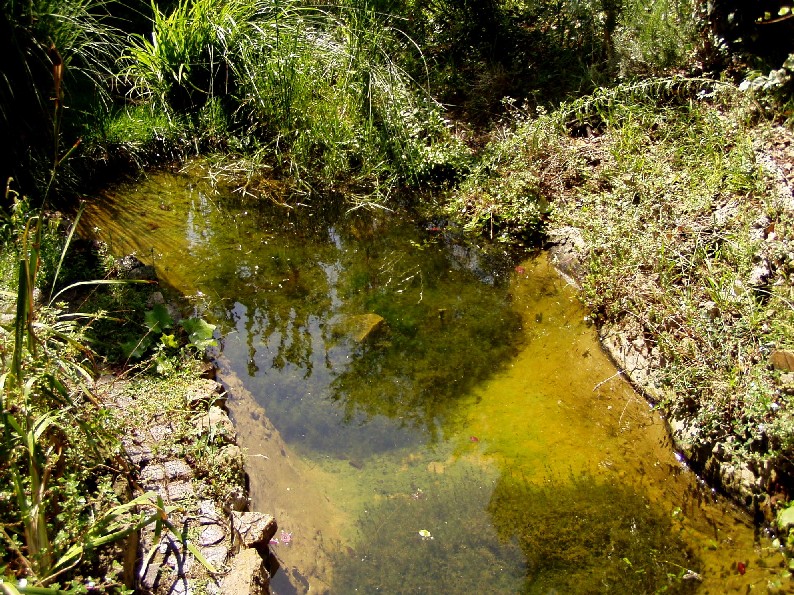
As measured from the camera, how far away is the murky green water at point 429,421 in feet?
8.97

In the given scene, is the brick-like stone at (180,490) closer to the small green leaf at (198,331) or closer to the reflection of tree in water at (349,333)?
the reflection of tree in water at (349,333)

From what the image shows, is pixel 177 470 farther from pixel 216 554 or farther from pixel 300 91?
pixel 300 91

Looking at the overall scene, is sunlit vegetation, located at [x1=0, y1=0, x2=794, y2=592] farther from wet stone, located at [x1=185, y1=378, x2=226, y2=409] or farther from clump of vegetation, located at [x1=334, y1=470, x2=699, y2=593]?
wet stone, located at [x1=185, y1=378, x2=226, y2=409]

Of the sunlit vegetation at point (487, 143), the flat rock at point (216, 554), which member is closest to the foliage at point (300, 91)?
the sunlit vegetation at point (487, 143)

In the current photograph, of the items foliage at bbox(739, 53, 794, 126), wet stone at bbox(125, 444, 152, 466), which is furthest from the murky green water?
foliage at bbox(739, 53, 794, 126)

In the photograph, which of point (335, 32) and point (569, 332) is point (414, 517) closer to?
point (569, 332)

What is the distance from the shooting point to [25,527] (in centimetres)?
192

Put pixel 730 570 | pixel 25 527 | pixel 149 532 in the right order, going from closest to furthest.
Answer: pixel 25 527 → pixel 149 532 → pixel 730 570

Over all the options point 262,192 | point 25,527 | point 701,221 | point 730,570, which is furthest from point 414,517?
point 262,192

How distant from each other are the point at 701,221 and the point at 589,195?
782mm

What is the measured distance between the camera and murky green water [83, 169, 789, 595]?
8.97ft

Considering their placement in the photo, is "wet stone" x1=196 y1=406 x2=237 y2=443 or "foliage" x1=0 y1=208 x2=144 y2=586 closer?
"foliage" x1=0 y1=208 x2=144 y2=586

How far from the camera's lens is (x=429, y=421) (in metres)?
3.39

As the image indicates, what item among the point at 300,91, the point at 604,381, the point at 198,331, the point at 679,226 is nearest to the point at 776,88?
the point at 679,226
